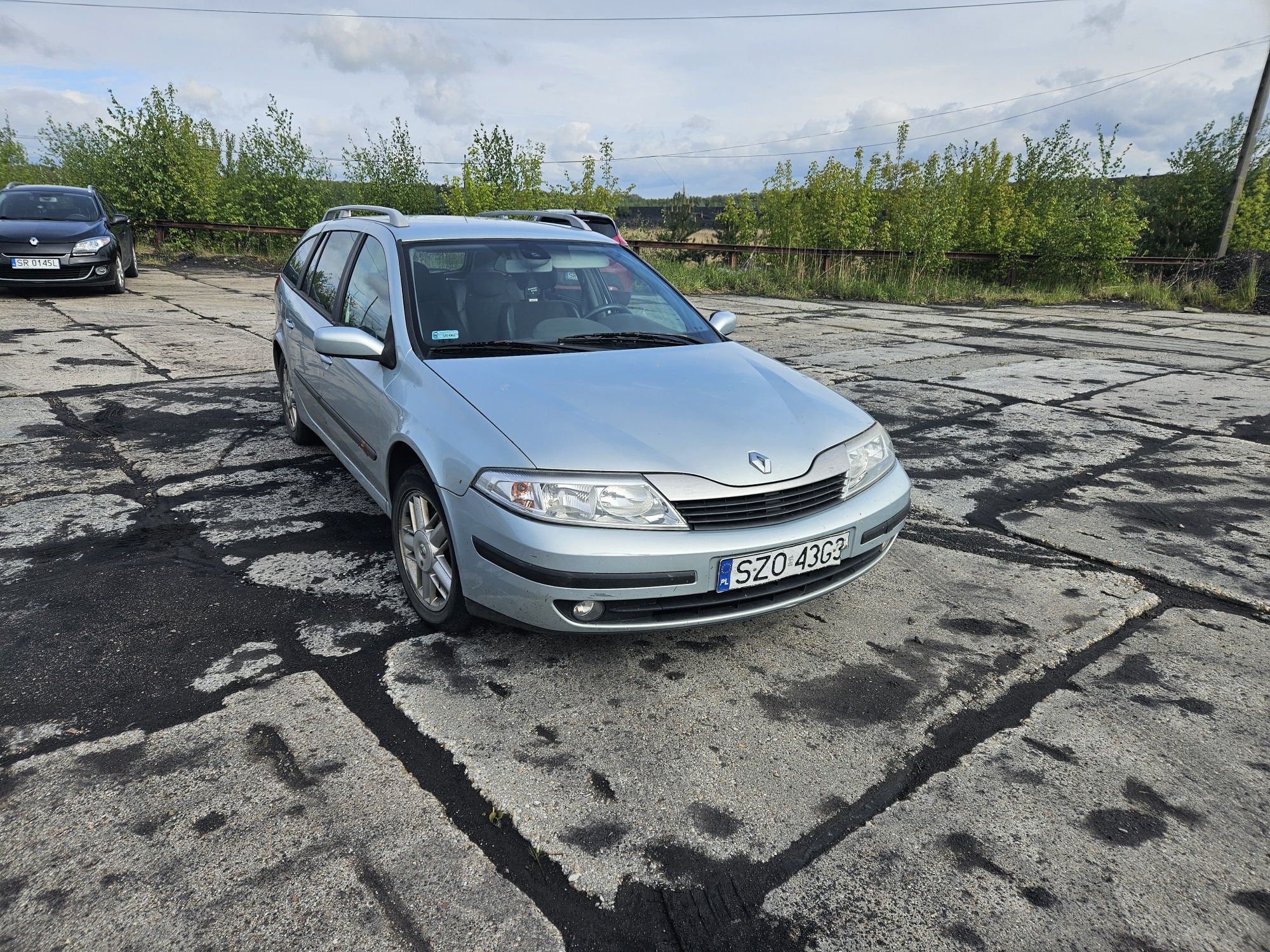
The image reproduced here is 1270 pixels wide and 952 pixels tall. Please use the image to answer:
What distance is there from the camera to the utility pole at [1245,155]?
17.2 metres

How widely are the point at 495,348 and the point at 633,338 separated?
25.6 inches

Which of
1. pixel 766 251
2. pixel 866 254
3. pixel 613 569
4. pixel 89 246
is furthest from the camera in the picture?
pixel 766 251

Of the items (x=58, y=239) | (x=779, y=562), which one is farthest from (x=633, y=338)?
(x=58, y=239)

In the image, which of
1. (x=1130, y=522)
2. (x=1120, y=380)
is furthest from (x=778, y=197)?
(x=1130, y=522)

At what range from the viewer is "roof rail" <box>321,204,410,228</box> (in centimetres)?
396

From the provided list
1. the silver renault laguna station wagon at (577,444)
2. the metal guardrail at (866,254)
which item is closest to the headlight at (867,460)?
the silver renault laguna station wagon at (577,444)

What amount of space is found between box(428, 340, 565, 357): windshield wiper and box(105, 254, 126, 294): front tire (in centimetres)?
1071

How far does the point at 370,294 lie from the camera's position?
3711mm

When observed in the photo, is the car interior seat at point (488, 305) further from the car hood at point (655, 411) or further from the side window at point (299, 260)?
the side window at point (299, 260)

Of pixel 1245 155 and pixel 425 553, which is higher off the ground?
pixel 1245 155

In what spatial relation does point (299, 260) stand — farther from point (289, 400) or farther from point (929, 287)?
point (929, 287)

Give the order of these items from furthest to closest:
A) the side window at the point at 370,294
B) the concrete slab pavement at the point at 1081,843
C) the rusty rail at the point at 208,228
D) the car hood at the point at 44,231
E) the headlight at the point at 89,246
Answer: the rusty rail at the point at 208,228, the headlight at the point at 89,246, the car hood at the point at 44,231, the side window at the point at 370,294, the concrete slab pavement at the point at 1081,843

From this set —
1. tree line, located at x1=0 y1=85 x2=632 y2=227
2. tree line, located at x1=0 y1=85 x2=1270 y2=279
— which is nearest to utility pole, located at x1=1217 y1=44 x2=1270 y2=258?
tree line, located at x1=0 y1=85 x2=1270 y2=279

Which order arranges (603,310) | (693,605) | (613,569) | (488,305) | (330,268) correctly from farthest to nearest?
(330,268)
(603,310)
(488,305)
(693,605)
(613,569)
